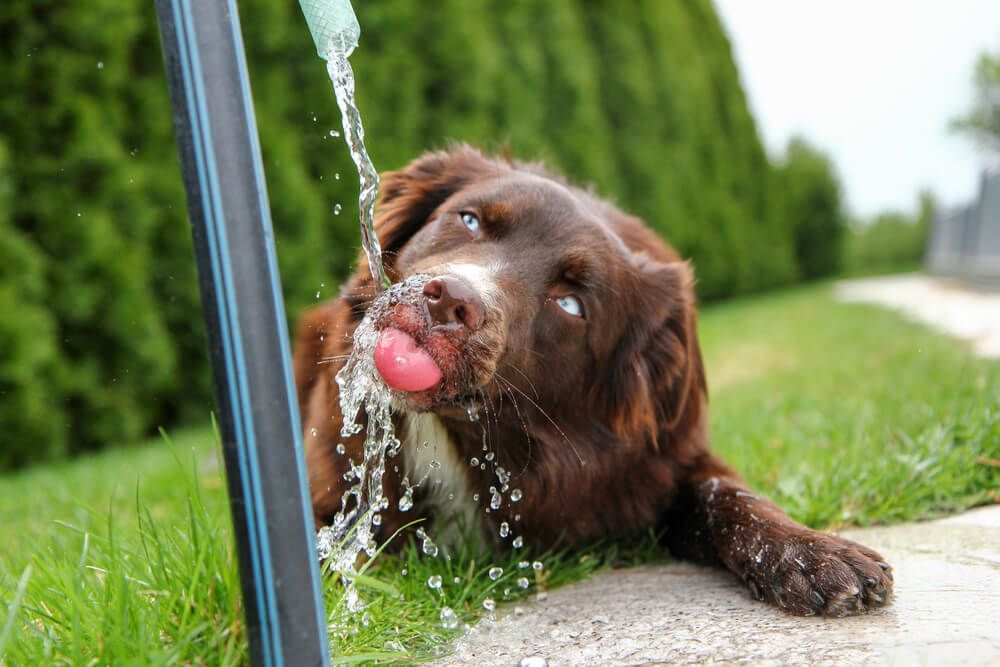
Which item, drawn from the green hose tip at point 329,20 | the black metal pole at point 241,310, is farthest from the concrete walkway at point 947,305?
the black metal pole at point 241,310

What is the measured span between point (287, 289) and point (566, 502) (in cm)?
455

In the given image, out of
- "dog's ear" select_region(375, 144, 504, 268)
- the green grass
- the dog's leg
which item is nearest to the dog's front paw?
the dog's leg

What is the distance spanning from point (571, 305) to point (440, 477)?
0.56 metres

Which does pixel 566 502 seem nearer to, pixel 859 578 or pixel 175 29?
pixel 859 578

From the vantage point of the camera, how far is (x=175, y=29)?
117 centimetres

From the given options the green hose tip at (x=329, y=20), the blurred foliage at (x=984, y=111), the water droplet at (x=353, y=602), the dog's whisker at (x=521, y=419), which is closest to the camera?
the green hose tip at (x=329, y=20)

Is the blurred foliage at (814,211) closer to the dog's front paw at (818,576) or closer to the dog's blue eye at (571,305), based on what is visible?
the dog's blue eye at (571,305)

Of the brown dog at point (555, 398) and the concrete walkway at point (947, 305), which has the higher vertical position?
the brown dog at point (555, 398)

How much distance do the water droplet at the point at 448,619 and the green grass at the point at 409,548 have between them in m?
0.03

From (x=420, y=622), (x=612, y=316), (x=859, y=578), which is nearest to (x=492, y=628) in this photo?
(x=420, y=622)

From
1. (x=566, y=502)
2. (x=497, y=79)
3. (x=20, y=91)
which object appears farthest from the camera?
(x=497, y=79)

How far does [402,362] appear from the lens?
5.63 ft

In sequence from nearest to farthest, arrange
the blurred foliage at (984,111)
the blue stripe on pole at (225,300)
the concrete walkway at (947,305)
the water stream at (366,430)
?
the blue stripe on pole at (225,300) < the water stream at (366,430) < the concrete walkway at (947,305) < the blurred foliage at (984,111)

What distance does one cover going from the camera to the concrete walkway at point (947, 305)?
19.4 ft
